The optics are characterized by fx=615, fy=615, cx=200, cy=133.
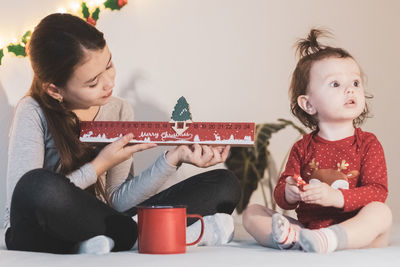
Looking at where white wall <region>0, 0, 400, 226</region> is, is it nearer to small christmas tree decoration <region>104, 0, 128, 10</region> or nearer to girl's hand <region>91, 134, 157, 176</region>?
small christmas tree decoration <region>104, 0, 128, 10</region>

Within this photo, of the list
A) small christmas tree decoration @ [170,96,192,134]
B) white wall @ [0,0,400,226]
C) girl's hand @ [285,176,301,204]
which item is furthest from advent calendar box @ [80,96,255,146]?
white wall @ [0,0,400,226]

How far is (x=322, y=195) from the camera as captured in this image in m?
1.31

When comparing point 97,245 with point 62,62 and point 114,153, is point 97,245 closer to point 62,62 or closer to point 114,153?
point 114,153

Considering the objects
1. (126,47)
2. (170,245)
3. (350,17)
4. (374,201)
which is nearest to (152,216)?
(170,245)

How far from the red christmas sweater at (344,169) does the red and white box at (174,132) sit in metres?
0.18

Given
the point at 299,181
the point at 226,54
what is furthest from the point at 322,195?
the point at 226,54

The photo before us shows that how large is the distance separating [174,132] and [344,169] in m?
0.40

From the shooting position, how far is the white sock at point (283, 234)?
48.5 inches

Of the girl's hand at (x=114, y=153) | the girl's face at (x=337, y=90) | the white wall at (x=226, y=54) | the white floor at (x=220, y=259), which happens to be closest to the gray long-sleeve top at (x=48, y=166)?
the girl's hand at (x=114, y=153)

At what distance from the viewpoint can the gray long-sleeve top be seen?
4.67 ft

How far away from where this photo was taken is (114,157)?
1.44m

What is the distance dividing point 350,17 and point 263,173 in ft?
2.38

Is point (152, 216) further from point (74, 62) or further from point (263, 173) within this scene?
point (263, 173)

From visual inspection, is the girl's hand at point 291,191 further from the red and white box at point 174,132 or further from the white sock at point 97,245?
the white sock at point 97,245
